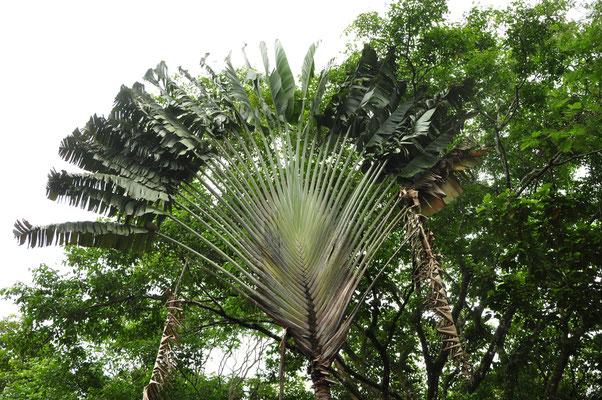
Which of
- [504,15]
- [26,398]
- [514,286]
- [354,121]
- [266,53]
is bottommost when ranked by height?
[26,398]

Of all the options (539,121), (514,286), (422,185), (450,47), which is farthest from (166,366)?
(539,121)

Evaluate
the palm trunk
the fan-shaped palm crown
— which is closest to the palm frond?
A: the fan-shaped palm crown

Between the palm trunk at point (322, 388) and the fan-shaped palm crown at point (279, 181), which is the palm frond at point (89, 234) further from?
the palm trunk at point (322, 388)

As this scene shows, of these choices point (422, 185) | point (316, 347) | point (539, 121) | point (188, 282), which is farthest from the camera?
point (539, 121)

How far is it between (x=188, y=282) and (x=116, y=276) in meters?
1.38

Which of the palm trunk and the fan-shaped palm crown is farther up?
the fan-shaped palm crown

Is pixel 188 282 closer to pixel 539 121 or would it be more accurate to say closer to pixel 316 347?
pixel 316 347

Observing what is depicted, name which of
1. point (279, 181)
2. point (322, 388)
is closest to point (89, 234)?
point (279, 181)

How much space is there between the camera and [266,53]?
20.4 feet

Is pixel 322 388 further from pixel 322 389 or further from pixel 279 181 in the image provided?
pixel 279 181

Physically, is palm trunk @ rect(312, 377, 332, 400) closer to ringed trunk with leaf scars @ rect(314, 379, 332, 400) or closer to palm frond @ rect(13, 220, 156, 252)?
ringed trunk with leaf scars @ rect(314, 379, 332, 400)

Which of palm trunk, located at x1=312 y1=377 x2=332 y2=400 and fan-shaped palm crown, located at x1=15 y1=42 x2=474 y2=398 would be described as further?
fan-shaped palm crown, located at x1=15 y1=42 x2=474 y2=398

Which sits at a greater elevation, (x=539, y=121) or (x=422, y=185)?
(x=539, y=121)

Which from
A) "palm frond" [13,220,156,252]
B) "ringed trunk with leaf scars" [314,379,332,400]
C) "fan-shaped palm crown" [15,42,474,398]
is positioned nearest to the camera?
"ringed trunk with leaf scars" [314,379,332,400]
